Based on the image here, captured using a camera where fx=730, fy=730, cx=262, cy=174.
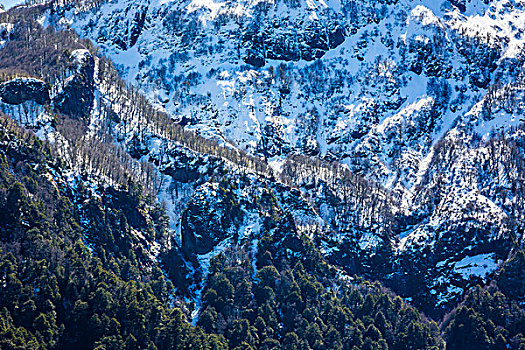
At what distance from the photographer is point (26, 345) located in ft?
655

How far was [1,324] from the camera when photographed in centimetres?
19962

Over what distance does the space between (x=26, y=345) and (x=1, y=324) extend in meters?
8.94
